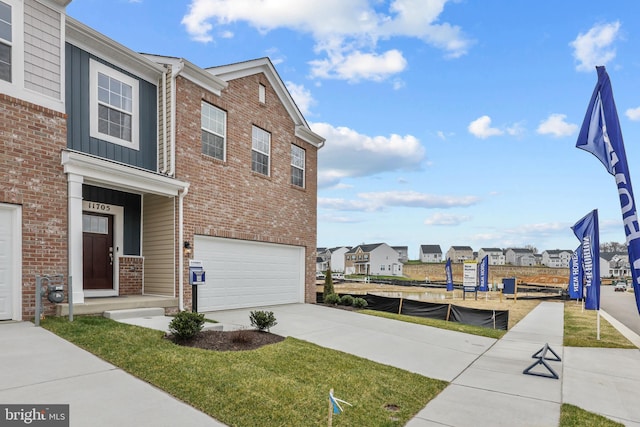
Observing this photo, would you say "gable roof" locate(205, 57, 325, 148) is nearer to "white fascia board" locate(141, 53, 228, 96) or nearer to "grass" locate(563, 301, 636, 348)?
"white fascia board" locate(141, 53, 228, 96)

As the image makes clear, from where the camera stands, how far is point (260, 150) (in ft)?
45.6

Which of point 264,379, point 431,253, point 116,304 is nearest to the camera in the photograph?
point 264,379

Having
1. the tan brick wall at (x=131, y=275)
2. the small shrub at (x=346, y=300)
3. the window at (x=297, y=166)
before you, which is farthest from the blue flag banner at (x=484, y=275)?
the tan brick wall at (x=131, y=275)

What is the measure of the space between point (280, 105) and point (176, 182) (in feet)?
19.5

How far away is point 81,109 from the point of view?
30.7 feet

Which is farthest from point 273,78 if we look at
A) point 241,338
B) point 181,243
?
point 241,338

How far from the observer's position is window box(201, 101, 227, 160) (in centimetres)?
1184

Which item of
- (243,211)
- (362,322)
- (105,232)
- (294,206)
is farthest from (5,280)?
(294,206)

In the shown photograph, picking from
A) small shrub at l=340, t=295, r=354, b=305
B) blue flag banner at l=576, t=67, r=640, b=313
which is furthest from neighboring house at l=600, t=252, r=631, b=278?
blue flag banner at l=576, t=67, r=640, b=313

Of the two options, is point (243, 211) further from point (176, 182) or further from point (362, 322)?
point (362, 322)

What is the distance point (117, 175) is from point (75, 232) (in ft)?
5.21

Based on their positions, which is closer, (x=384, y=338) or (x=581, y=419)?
(x=581, y=419)

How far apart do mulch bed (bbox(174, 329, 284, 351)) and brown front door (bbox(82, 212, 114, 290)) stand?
4.12m

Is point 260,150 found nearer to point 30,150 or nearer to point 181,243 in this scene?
point 181,243
